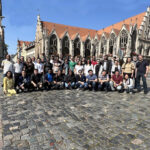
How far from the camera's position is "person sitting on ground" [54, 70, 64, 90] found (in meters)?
8.28

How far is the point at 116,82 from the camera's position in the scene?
25.5ft

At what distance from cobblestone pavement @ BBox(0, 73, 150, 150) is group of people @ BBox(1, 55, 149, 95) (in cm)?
262

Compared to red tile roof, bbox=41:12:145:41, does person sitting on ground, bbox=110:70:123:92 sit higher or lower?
lower

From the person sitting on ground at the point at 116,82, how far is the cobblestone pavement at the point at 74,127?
2.58 meters

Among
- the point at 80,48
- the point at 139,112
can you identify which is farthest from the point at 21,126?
the point at 80,48

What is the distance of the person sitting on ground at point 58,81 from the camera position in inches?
326

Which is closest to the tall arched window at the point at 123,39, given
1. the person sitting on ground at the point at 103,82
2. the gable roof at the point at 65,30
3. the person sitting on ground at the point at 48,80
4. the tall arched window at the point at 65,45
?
the gable roof at the point at 65,30

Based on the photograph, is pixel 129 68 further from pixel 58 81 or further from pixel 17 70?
pixel 17 70

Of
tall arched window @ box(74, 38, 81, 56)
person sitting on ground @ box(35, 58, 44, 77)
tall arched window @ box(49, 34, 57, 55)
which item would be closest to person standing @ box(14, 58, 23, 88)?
person sitting on ground @ box(35, 58, 44, 77)

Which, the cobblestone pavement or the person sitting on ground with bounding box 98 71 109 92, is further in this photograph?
the person sitting on ground with bounding box 98 71 109 92

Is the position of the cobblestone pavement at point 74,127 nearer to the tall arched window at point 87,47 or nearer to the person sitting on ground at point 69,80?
the person sitting on ground at point 69,80

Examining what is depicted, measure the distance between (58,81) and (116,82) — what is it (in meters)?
3.70

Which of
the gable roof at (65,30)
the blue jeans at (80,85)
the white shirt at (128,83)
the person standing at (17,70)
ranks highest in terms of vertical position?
the gable roof at (65,30)

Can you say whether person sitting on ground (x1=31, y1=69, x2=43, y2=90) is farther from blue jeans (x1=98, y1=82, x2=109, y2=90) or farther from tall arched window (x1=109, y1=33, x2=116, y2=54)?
tall arched window (x1=109, y1=33, x2=116, y2=54)
